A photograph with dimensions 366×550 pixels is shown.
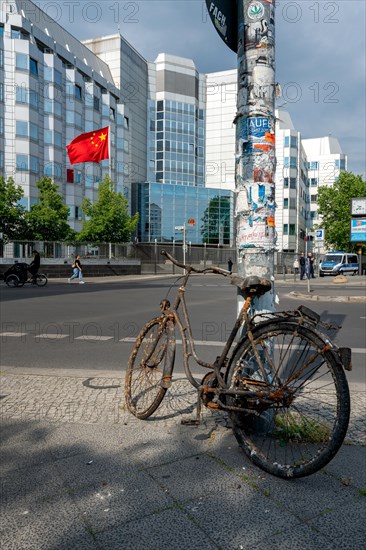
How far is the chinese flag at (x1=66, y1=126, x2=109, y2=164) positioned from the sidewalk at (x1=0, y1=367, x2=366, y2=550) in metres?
27.7

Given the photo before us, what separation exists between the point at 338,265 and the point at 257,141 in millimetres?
42253

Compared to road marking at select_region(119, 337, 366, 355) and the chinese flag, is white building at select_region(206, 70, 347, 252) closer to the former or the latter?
the chinese flag

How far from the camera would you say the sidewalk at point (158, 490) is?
83.1 inches

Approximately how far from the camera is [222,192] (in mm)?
75688

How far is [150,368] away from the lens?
379 centimetres

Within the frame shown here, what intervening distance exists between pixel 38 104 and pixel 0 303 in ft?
142

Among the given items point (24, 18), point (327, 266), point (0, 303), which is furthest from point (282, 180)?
point (0, 303)

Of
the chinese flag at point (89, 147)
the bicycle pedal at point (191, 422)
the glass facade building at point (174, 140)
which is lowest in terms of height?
the bicycle pedal at point (191, 422)

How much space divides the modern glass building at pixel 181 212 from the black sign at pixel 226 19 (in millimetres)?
67377

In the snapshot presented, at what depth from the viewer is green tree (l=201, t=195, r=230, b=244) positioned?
74.8 metres

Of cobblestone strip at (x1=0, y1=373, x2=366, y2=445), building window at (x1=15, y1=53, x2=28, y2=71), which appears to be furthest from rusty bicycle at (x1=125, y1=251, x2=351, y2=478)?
building window at (x1=15, y1=53, x2=28, y2=71)

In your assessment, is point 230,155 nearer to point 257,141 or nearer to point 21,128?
point 21,128

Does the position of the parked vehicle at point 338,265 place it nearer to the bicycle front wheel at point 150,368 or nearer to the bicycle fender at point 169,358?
the bicycle front wheel at point 150,368

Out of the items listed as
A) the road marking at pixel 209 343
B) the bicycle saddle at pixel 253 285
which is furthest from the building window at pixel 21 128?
the bicycle saddle at pixel 253 285
